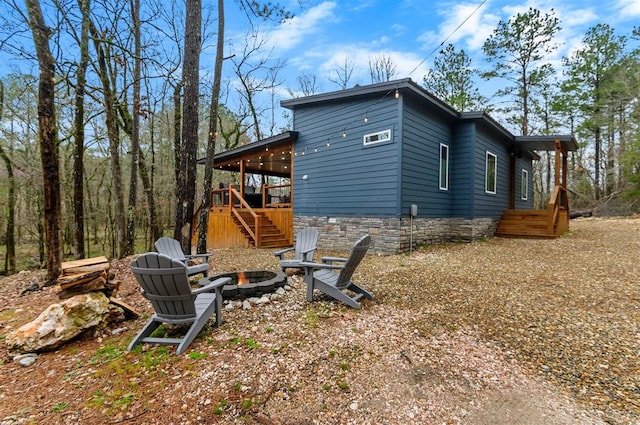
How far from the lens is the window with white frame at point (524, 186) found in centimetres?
1280

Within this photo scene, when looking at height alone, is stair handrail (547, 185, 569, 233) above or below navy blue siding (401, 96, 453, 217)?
below

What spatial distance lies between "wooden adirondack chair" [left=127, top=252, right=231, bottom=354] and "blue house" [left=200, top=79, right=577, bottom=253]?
547 cm

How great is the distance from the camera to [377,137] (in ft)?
24.9

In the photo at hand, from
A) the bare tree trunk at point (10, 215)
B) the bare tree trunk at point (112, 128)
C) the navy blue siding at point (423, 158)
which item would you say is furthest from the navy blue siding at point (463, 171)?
the bare tree trunk at point (10, 215)

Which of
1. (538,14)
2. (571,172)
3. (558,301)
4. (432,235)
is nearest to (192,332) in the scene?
(558,301)

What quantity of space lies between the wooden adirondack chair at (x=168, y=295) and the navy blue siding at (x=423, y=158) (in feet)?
18.7

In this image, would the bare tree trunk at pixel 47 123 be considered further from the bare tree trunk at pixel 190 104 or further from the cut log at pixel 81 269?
the bare tree trunk at pixel 190 104

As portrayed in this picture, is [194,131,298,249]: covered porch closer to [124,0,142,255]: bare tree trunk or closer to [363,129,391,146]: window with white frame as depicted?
[124,0,142,255]: bare tree trunk

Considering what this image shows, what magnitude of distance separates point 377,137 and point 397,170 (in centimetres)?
113

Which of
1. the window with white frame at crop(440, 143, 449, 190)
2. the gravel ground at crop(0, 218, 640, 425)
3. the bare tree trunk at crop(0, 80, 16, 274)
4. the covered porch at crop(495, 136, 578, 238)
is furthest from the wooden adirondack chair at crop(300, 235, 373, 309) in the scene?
the bare tree trunk at crop(0, 80, 16, 274)

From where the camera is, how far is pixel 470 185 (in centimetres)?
870

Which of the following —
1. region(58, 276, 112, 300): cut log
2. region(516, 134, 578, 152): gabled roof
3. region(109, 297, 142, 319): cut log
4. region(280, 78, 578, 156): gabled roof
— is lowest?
region(109, 297, 142, 319): cut log

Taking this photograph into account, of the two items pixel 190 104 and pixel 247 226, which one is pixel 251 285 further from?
pixel 247 226

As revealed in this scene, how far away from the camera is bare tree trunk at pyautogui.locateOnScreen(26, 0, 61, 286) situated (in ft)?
13.3
